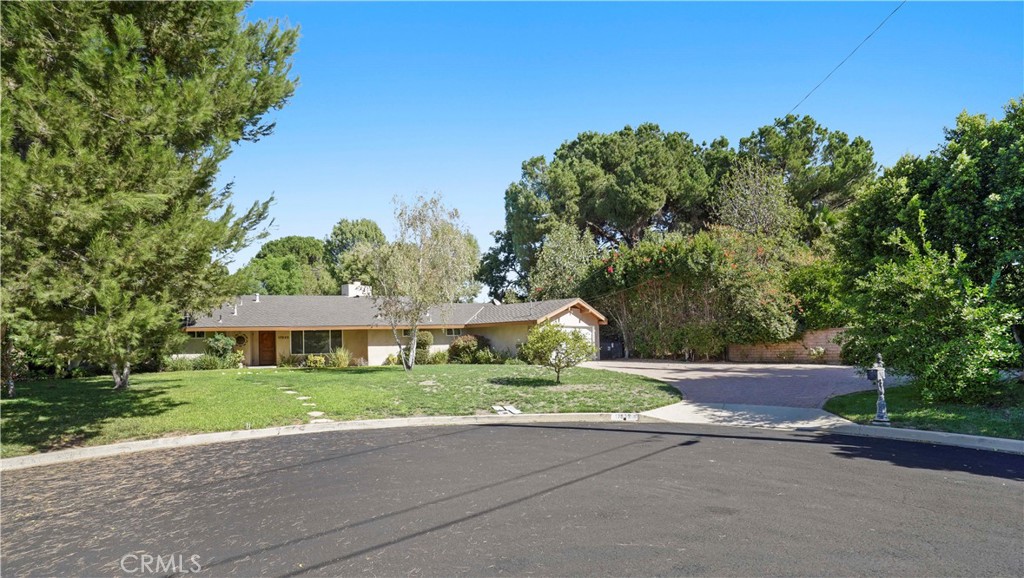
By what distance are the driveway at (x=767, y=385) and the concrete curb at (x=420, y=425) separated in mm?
2836

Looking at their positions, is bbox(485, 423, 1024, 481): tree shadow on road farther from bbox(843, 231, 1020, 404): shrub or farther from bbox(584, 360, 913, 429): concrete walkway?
bbox(843, 231, 1020, 404): shrub

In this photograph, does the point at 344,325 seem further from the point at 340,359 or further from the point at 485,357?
the point at 485,357

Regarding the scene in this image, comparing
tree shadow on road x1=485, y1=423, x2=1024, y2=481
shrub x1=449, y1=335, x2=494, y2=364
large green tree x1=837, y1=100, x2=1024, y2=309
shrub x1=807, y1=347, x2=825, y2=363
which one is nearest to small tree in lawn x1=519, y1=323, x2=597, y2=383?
tree shadow on road x1=485, y1=423, x2=1024, y2=481

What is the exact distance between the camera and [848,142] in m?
37.2

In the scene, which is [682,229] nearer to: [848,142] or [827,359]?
[848,142]

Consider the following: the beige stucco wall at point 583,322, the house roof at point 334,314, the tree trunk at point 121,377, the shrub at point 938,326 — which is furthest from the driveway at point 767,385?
the tree trunk at point 121,377

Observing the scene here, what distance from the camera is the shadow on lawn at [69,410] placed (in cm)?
972

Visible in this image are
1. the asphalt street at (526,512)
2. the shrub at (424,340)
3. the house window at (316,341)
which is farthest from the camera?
the house window at (316,341)

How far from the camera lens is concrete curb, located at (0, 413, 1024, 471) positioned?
8.65 m

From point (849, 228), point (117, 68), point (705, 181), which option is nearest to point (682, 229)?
point (705, 181)

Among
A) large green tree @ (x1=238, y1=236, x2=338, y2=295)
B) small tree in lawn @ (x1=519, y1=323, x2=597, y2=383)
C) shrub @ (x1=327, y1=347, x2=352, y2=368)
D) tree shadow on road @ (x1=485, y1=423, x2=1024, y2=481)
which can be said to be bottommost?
tree shadow on road @ (x1=485, y1=423, x2=1024, y2=481)

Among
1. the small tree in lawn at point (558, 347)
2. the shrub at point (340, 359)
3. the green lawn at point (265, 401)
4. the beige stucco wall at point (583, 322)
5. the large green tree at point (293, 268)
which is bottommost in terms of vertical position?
the green lawn at point (265, 401)

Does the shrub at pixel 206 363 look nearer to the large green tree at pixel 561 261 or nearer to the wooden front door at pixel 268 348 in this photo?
the wooden front door at pixel 268 348

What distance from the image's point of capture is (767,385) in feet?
54.5
